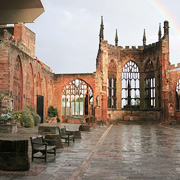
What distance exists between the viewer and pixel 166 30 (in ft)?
109

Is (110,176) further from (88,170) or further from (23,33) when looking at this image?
(23,33)

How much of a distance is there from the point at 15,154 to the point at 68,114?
1128 inches

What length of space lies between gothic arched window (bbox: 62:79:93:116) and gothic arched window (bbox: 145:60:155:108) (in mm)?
8721

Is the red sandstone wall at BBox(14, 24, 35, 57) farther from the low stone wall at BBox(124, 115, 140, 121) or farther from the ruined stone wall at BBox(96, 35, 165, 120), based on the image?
the low stone wall at BBox(124, 115, 140, 121)

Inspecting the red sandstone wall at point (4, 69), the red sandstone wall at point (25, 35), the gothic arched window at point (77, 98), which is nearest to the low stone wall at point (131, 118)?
the gothic arched window at point (77, 98)

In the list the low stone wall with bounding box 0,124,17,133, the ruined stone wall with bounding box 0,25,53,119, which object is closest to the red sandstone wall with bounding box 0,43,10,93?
the ruined stone wall with bounding box 0,25,53,119

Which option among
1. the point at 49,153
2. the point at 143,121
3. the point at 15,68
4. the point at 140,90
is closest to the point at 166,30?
the point at 140,90

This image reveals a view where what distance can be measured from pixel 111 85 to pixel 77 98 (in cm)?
591

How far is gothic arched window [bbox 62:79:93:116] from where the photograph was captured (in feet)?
112

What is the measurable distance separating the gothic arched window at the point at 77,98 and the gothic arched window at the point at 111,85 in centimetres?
394

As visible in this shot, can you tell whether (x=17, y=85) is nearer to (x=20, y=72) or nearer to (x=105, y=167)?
(x=20, y=72)

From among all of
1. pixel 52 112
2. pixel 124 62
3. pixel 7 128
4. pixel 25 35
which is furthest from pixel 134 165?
pixel 124 62

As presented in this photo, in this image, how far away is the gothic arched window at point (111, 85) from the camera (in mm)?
37125

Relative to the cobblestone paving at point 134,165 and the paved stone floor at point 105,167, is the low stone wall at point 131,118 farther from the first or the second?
the paved stone floor at point 105,167
